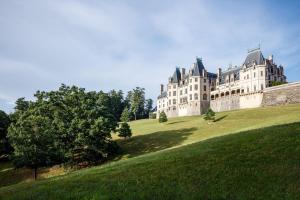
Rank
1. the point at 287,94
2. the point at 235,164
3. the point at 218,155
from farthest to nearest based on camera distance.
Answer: the point at 287,94
the point at 218,155
the point at 235,164

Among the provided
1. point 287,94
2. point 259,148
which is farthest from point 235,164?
point 287,94

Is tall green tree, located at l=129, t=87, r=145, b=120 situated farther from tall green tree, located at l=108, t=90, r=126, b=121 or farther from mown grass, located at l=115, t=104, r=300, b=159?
mown grass, located at l=115, t=104, r=300, b=159

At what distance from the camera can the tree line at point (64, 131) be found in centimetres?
4600

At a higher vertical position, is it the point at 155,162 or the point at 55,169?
the point at 155,162

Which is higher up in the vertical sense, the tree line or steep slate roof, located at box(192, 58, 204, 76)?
steep slate roof, located at box(192, 58, 204, 76)

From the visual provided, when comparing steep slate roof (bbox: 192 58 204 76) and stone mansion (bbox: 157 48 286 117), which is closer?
stone mansion (bbox: 157 48 286 117)

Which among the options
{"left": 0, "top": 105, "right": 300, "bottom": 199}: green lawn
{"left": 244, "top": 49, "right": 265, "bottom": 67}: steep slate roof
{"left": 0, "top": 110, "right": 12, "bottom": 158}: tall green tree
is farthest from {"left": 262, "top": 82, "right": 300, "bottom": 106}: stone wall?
{"left": 0, "top": 110, "right": 12, "bottom": 158}: tall green tree

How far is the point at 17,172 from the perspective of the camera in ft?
184

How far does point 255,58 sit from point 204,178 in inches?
3484

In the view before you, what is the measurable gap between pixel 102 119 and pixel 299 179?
130 feet

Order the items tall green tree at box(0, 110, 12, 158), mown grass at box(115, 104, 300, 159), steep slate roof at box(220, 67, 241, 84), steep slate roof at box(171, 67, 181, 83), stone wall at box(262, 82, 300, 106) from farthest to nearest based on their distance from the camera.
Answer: steep slate roof at box(171, 67, 181, 83), steep slate roof at box(220, 67, 241, 84), stone wall at box(262, 82, 300, 106), tall green tree at box(0, 110, 12, 158), mown grass at box(115, 104, 300, 159)

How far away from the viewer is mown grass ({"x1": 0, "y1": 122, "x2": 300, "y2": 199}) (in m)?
15.9

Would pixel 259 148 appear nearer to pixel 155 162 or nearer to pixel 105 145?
pixel 155 162

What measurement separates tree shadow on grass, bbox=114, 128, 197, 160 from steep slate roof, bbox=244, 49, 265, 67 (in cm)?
4083
